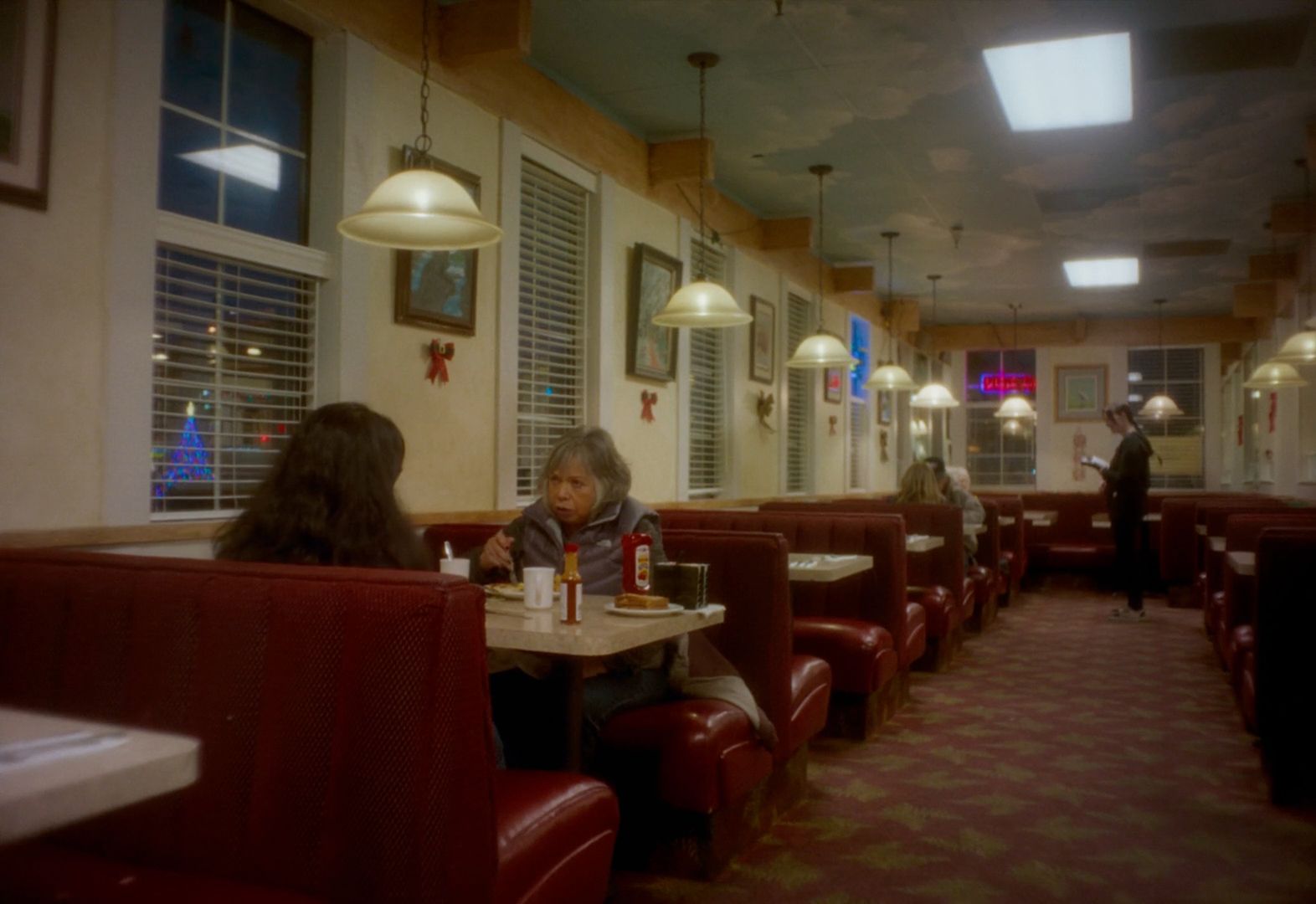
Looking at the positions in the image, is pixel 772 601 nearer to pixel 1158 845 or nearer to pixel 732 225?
pixel 1158 845

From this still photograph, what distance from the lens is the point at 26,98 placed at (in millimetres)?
3139

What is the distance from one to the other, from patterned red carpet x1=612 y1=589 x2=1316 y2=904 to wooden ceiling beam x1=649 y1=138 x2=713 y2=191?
3583 mm

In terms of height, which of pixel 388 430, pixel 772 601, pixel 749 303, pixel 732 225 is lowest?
pixel 772 601

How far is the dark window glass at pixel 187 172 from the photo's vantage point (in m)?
3.79

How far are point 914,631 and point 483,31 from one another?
3727 mm

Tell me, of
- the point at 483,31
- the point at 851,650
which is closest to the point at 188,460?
the point at 483,31

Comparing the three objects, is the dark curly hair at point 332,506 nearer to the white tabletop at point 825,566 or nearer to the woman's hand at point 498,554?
the woman's hand at point 498,554

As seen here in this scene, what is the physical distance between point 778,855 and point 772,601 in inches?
31.8

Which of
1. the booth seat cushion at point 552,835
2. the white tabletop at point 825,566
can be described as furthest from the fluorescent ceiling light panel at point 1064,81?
the booth seat cushion at point 552,835

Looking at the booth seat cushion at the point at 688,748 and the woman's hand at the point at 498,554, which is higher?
the woman's hand at the point at 498,554

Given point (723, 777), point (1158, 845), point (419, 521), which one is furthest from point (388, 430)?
point (1158, 845)

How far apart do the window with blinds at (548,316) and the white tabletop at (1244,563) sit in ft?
11.5

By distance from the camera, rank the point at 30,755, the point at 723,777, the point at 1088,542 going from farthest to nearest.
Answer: the point at 1088,542, the point at 723,777, the point at 30,755

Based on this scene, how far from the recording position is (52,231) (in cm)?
326
